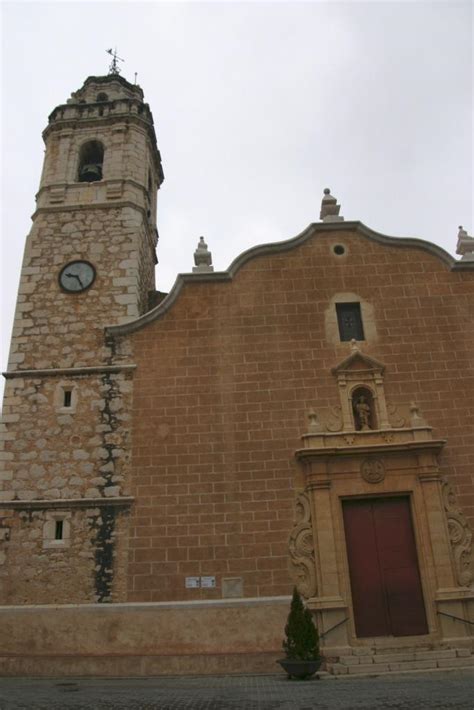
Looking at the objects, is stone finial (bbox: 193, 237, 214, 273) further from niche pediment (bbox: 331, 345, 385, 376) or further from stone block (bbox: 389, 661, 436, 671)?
stone block (bbox: 389, 661, 436, 671)

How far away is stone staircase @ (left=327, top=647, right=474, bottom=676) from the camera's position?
410 inches

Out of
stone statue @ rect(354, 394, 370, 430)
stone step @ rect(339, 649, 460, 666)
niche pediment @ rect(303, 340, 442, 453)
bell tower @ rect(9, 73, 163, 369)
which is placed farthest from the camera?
bell tower @ rect(9, 73, 163, 369)

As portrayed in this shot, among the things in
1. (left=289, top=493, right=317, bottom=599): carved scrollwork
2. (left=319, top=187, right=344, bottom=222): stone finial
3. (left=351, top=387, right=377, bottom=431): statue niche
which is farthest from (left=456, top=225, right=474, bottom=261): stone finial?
(left=289, top=493, right=317, bottom=599): carved scrollwork

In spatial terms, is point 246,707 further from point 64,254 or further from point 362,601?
point 64,254

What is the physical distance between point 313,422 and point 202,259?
5.09 m

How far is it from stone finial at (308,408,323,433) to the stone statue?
3.01ft

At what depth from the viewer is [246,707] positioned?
724 centimetres

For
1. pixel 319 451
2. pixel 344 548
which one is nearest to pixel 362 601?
pixel 344 548

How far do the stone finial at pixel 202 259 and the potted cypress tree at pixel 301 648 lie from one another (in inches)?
325

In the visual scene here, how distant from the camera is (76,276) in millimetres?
15250

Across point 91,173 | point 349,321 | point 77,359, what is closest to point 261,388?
point 349,321

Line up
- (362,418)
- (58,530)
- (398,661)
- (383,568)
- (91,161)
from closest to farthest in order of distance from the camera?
(398,661) < (383,568) < (58,530) < (362,418) < (91,161)

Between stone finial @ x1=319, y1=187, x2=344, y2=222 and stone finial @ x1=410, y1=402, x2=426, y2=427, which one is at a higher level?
stone finial @ x1=319, y1=187, x2=344, y2=222

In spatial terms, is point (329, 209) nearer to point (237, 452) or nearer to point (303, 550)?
point (237, 452)
